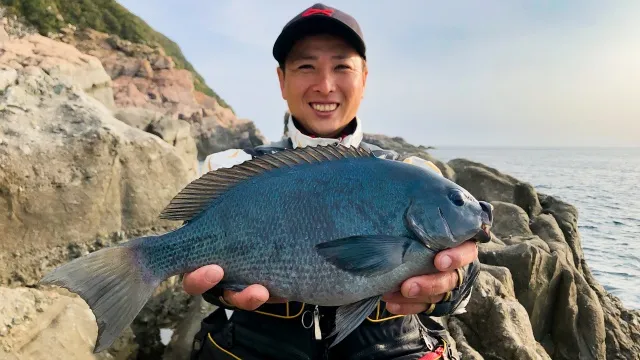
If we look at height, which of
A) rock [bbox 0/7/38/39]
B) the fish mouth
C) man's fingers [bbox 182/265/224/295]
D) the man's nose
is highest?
rock [bbox 0/7/38/39]

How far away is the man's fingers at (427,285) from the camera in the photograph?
1.78 m

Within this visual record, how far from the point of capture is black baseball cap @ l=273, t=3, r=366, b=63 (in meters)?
2.56

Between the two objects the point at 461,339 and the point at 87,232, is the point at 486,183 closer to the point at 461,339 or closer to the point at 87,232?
the point at 461,339

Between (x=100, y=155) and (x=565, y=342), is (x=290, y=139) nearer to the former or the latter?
(x=100, y=155)

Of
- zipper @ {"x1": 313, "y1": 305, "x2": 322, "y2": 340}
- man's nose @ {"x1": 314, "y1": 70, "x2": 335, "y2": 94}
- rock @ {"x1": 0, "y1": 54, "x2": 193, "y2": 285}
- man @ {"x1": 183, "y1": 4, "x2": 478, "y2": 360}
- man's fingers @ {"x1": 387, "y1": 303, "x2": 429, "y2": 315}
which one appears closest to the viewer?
man @ {"x1": 183, "y1": 4, "x2": 478, "y2": 360}

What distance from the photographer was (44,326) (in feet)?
9.69

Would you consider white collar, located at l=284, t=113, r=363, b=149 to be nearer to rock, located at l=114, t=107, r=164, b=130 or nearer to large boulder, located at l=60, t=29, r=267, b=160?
rock, located at l=114, t=107, r=164, b=130

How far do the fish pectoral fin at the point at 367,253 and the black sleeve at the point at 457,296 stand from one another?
46cm

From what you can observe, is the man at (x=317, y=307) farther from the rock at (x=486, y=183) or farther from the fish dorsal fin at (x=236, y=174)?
the rock at (x=486, y=183)

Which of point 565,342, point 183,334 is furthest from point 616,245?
point 183,334

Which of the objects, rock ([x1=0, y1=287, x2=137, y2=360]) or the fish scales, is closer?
the fish scales

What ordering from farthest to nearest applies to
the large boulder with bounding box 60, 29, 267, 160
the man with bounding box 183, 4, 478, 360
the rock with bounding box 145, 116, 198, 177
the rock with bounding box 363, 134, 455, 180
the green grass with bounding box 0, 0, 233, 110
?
the large boulder with bounding box 60, 29, 267, 160, the green grass with bounding box 0, 0, 233, 110, the rock with bounding box 145, 116, 198, 177, the rock with bounding box 363, 134, 455, 180, the man with bounding box 183, 4, 478, 360

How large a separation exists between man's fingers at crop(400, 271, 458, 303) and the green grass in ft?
144

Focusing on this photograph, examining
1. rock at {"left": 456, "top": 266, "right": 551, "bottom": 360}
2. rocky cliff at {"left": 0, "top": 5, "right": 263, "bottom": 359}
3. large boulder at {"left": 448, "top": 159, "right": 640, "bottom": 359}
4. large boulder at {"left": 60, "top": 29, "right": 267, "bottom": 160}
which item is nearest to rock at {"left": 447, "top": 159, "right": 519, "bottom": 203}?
large boulder at {"left": 448, "top": 159, "right": 640, "bottom": 359}
